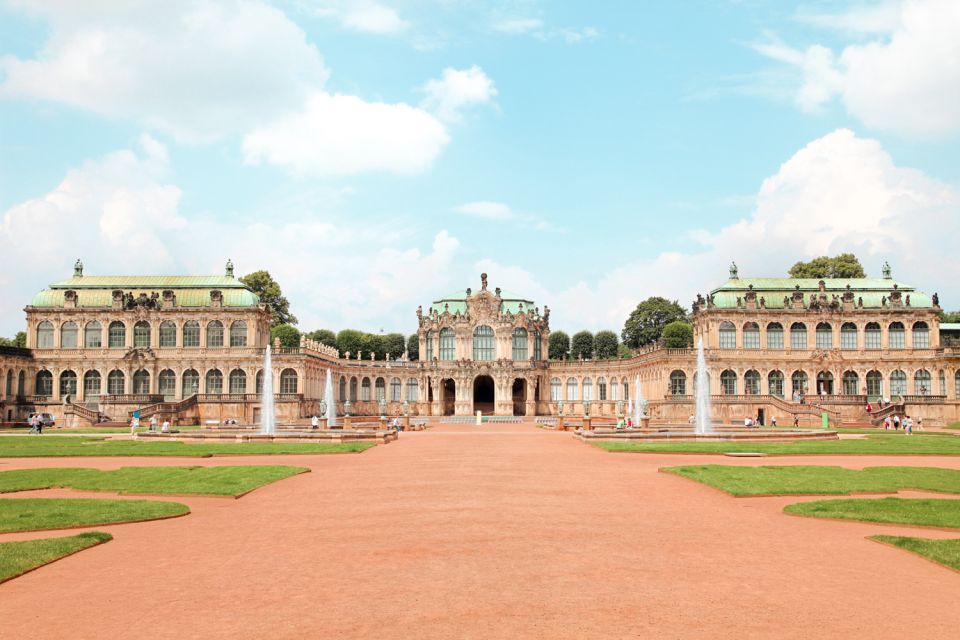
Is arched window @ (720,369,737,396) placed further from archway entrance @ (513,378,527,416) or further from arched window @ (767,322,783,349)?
archway entrance @ (513,378,527,416)

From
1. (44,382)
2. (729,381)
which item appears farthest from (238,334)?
(729,381)

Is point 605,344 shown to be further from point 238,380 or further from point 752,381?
point 238,380

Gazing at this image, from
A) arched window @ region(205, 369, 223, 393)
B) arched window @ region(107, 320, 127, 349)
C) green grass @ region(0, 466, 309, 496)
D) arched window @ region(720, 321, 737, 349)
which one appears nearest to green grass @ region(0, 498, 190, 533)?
green grass @ region(0, 466, 309, 496)

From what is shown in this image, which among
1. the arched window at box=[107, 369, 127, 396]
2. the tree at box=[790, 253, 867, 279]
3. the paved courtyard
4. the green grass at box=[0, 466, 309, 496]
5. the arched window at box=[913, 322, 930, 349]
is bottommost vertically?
the paved courtyard

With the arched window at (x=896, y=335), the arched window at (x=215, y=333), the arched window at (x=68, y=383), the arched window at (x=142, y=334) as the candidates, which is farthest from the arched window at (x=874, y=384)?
the arched window at (x=68, y=383)

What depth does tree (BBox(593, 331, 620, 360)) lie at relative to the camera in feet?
467

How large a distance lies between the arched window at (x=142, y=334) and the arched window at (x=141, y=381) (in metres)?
3.10

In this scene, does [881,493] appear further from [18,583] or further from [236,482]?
Result: [18,583]

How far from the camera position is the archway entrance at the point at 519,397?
108500mm

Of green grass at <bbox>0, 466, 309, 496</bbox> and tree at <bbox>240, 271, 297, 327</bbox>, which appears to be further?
tree at <bbox>240, 271, 297, 327</bbox>

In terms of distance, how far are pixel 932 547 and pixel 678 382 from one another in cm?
7698

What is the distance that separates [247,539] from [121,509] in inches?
225

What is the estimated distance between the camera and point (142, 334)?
9506 centimetres

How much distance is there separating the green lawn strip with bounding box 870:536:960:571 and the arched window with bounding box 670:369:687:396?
247 feet
